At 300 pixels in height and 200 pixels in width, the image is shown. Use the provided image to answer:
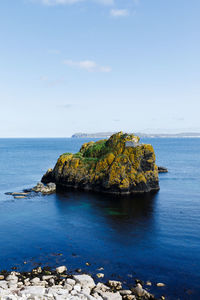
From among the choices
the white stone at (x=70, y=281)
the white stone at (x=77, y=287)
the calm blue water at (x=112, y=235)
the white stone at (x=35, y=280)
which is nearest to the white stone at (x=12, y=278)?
the white stone at (x=35, y=280)

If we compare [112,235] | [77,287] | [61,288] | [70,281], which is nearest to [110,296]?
[77,287]

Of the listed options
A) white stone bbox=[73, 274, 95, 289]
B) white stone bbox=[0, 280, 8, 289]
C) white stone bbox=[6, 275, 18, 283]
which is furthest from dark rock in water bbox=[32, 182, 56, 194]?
white stone bbox=[73, 274, 95, 289]

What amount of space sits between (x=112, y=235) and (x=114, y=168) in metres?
27.6

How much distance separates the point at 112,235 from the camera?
124ft

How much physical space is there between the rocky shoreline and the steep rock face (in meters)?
38.0

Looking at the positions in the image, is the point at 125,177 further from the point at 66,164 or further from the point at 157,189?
the point at 66,164

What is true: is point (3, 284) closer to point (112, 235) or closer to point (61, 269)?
point (61, 269)

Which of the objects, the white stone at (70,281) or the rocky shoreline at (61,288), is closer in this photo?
the rocky shoreline at (61,288)

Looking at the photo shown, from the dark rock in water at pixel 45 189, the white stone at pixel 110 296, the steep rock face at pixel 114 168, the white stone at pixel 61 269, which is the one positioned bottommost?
the white stone at pixel 61 269

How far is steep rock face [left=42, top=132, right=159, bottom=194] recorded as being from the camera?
64312mm

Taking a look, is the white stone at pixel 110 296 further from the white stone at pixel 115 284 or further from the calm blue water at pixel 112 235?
the calm blue water at pixel 112 235

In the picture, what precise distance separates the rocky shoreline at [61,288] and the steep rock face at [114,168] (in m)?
38.0

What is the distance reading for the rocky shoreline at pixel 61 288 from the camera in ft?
72.8

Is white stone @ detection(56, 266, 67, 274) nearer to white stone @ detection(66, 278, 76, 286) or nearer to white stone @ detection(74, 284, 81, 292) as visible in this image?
white stone @ detection(66, 278, 76, 286)
